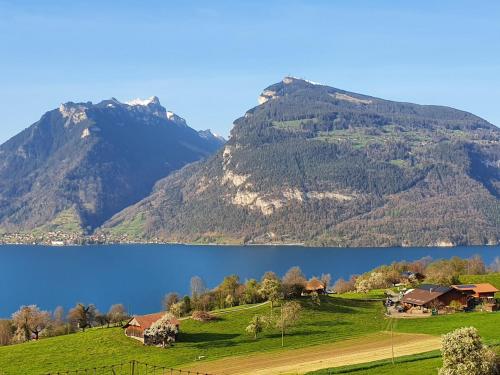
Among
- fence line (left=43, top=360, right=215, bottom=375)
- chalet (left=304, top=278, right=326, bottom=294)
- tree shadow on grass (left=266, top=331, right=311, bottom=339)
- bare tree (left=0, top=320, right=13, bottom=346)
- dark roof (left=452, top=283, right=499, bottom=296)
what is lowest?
bare tree (left=0, top=320, right=13, bottom=346)

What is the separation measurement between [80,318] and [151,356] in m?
36.3

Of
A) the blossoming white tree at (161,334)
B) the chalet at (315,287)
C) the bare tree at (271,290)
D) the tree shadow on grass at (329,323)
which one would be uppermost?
the bare tree at (271,290)

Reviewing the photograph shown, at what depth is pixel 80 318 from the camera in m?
113

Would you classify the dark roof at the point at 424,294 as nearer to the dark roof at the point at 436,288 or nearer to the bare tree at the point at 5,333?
the dark roof at the point at 436,288

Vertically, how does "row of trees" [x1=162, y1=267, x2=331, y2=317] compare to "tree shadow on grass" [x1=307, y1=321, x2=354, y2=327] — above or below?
above

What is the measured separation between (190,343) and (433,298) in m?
48.4

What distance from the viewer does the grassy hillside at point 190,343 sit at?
7988 cm

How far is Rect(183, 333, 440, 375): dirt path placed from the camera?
72.3 metres

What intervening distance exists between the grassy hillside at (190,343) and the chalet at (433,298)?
10.2 m

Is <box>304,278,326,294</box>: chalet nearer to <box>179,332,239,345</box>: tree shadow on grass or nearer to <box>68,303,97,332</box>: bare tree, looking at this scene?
<box>179,332,239,345</box>: tree shadow on grass

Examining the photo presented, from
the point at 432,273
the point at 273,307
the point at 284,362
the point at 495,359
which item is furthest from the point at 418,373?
the point at 432,273

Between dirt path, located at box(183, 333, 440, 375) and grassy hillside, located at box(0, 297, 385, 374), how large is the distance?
11.9ft

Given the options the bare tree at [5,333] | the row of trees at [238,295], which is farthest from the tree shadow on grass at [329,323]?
the bare tree at [5,333]

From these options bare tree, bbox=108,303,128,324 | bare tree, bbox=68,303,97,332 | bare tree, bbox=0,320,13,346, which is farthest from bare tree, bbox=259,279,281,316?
bare tree, bbox=0,320,13,346
